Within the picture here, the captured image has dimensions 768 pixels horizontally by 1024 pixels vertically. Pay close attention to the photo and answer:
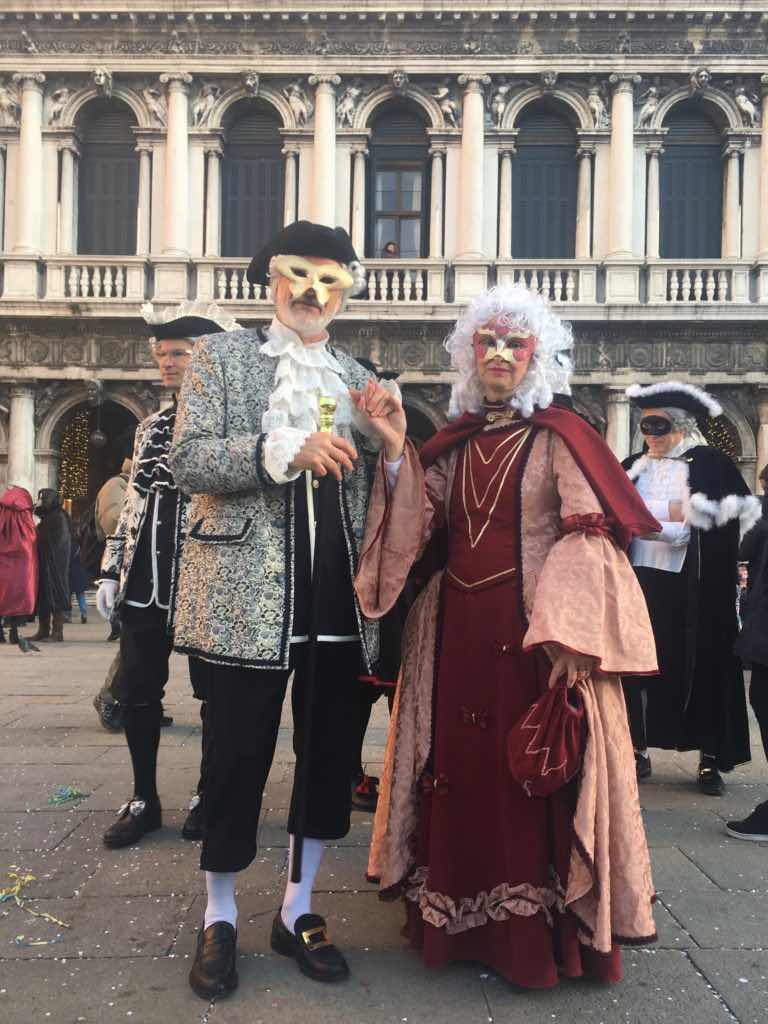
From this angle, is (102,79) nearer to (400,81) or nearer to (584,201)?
(400,81)

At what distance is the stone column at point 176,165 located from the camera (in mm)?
15219

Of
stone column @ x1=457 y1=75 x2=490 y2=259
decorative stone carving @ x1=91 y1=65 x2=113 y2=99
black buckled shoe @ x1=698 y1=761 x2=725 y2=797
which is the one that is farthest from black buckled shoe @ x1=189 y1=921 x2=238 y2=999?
decorative stone carving @ x1=91 y1=65 x2=113 y2=99

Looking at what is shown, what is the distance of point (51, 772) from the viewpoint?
455 centimetres

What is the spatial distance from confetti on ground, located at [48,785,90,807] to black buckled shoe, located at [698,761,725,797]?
305 centimetres

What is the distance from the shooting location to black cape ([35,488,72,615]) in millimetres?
10359

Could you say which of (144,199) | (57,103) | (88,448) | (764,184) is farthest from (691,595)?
(57,103)

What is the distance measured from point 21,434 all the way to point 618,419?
10.2 meters

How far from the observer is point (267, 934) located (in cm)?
275

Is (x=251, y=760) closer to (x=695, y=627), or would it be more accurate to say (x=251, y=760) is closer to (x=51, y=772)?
(x=51, y=772)

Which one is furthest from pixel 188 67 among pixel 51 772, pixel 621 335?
pixel 51 772

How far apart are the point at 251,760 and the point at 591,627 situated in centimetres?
101

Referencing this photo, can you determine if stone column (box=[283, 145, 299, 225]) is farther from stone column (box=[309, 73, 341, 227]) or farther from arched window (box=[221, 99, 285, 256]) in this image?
stone column (box=[309, 73, 341, 227])

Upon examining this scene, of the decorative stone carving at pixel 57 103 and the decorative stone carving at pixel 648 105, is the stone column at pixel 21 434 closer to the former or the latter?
the decorative stone carving at pixel 57 103

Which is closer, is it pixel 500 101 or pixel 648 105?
pixel 648 105
